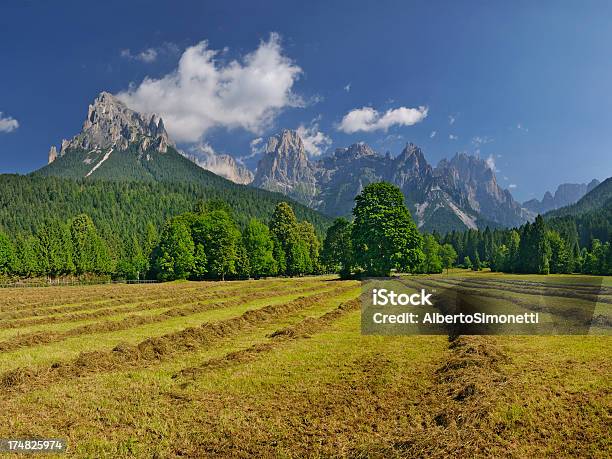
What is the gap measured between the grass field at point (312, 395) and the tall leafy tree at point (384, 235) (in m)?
38.8

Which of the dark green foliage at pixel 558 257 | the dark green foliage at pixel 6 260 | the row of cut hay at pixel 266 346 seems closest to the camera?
the row of cut hay at pixel 266 346

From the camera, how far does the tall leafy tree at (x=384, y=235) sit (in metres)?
60.1

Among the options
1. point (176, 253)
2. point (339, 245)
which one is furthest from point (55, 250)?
point (339, 245)

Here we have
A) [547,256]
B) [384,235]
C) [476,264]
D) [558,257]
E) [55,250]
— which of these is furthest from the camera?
[476,264]

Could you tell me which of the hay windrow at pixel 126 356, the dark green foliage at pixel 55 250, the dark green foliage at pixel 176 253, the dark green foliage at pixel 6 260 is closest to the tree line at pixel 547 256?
the dark green foliage at pixel 176 253

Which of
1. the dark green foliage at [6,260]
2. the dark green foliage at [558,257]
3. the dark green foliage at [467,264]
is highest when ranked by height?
the dark green foliage at [6,260]

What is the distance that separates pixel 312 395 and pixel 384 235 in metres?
49.2

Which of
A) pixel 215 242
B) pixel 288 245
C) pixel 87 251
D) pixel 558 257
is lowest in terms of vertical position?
pixel 558 257

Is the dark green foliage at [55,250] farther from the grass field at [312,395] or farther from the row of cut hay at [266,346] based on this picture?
the row of cut hay at [266,346]

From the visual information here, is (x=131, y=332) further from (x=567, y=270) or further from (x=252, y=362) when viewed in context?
(x=567, y=270)

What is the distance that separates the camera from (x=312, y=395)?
12031 mm

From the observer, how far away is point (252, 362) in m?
15.9

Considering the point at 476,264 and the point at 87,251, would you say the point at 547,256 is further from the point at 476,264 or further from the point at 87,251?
the point at 87,251

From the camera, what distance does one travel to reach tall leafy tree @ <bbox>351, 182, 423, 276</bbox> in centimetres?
6013
